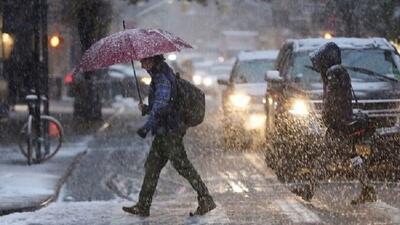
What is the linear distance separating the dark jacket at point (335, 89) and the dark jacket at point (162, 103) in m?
1.75

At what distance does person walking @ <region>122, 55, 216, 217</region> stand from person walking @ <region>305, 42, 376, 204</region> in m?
1.66

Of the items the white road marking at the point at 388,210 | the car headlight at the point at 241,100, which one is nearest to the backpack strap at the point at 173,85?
the white road marking at the point at 388,210

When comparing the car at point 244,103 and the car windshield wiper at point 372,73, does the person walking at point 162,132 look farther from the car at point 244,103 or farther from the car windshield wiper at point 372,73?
the car at point 244,103

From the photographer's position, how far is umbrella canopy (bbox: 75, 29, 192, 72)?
888 centimetres

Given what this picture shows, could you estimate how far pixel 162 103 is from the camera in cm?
879

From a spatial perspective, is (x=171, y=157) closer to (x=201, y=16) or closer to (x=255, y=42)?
(x=255, y=42)

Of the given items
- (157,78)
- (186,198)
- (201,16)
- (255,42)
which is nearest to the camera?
(157,78)

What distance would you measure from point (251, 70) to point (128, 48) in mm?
10209

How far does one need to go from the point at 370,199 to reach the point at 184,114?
2338mm

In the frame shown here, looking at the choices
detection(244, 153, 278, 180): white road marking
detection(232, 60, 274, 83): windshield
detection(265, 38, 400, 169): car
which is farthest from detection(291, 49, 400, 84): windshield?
detection(232, 60, 274, 83): windshield

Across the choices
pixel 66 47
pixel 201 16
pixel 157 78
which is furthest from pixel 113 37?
pixel 201 16

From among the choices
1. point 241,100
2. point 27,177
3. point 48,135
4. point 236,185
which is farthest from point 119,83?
point 236,185

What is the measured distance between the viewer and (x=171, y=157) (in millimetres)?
9164

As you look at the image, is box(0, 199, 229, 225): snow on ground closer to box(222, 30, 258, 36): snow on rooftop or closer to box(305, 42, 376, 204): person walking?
box(305, 42, 376, 204): person walking
